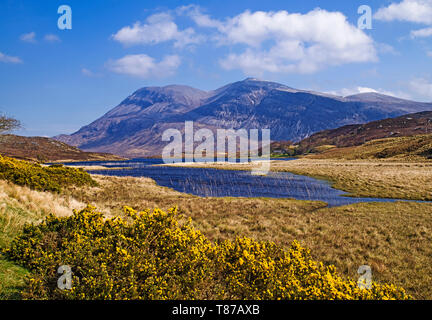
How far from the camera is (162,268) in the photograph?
596 cm

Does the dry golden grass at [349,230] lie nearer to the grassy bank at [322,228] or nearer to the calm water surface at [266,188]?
the grassy bank at [322,228]

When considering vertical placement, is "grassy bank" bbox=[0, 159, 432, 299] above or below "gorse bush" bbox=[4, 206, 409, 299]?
below

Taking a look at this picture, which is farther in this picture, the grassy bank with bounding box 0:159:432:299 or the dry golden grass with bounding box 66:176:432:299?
the dry golden grass with bounding box 66:176:432:299

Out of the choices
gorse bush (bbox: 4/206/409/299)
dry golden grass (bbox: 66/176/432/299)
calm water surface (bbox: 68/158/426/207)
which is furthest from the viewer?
calm water surface (bbox: 68/158/426/207)

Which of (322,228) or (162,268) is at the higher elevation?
(162,268)

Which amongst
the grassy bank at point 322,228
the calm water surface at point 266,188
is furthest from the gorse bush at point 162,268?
the calm water surface at point 266,188

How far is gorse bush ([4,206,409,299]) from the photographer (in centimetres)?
501

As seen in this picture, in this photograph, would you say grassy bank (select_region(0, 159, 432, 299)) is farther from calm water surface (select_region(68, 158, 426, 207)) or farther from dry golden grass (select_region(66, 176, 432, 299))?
calm water surface (select_region(68, 158, 426, 207))

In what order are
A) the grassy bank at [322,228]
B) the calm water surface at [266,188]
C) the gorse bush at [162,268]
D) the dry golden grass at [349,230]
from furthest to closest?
the calm water surface at [266,188] → the dry golden grass at [349,230] → the grassy bank at [322,228] → the gorse bush at [162,268]

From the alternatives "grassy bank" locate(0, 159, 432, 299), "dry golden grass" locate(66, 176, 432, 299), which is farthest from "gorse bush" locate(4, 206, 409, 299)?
"dry golden grass" locate(66, 176, 432, 299)

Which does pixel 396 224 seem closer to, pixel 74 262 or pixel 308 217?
pixel 308 217

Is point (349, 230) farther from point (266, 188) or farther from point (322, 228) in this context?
point (266, 188)

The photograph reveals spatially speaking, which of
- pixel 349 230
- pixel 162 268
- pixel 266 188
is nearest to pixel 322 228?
pixel 349 230

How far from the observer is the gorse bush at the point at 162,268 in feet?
16.4
